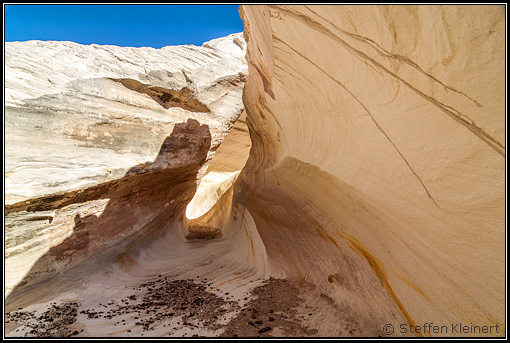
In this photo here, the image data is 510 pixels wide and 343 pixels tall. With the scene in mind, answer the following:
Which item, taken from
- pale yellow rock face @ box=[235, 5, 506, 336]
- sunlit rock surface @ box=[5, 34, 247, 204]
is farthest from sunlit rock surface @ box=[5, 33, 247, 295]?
pale yellow rock face @ box=[235, 5, 506, 336]

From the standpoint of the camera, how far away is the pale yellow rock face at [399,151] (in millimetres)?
1756

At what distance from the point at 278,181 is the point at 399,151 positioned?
9.36 ft

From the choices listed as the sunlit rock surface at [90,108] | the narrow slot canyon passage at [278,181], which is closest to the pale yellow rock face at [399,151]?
the narrow slot canyon passage at [278,181]

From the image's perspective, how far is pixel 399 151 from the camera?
2465 mm

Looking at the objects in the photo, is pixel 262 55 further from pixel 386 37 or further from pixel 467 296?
pixel 467 296

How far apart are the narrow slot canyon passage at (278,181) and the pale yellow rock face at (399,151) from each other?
0.01m

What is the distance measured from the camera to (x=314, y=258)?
4.55 metres

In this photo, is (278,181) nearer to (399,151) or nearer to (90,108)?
(399,151)

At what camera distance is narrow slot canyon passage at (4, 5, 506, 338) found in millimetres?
1978

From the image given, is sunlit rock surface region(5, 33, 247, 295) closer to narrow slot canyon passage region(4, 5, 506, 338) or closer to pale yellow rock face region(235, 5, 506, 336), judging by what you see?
narrow slot canyon passage region(4, 5, 506, 338)

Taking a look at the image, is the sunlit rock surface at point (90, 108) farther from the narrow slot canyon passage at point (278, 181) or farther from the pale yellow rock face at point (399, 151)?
the pale yellow rock face at point (399, 151)

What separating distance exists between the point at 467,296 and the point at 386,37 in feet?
6.84

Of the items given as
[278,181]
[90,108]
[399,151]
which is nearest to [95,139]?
[90,108]

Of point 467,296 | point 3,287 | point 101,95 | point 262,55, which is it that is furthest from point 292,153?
point 3,287
